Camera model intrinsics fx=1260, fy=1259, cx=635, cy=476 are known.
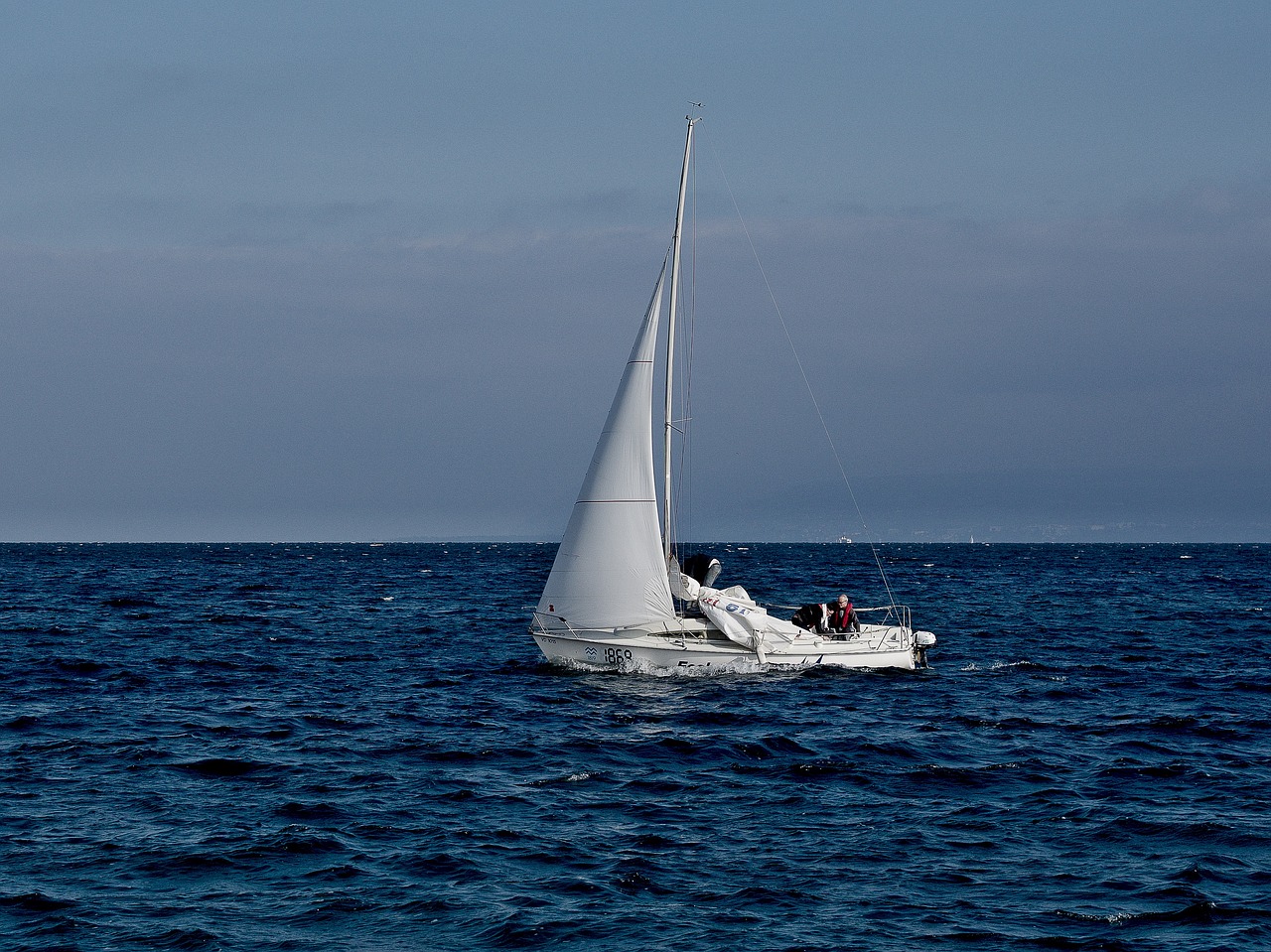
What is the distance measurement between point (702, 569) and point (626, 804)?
48.2ft

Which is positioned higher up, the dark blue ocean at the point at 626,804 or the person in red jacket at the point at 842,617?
the person in red jacket at the point at 842,617

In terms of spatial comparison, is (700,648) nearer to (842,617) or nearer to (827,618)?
(827,618)

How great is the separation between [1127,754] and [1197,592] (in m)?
60.4

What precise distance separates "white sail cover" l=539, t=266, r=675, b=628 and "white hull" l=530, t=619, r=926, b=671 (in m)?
0.43

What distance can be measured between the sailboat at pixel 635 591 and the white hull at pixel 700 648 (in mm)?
30

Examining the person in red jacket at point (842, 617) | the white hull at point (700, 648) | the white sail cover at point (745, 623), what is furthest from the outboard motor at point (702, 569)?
the person in red jacket at point (842, 617)

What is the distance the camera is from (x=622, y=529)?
3070 cm

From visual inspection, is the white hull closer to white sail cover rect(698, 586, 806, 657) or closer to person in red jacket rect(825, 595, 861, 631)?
white sail cover rect(698, 586, 806, 657)

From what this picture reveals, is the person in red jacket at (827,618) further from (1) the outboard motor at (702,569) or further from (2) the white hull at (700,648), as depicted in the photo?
(1) the outboard motor at (702,569)

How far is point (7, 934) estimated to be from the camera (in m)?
13.4

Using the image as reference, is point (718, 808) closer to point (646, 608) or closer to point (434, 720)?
point (434, 720)

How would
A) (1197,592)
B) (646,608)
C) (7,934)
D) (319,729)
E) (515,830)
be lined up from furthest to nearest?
1. (1197,592)
2. (646,608)
3. (319,729)
4. (515,830)
5. (7,934)

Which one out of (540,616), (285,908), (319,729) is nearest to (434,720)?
(319,729)

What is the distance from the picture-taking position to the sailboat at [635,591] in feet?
101
